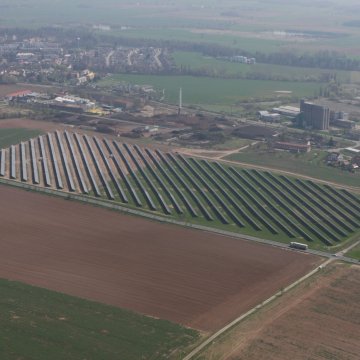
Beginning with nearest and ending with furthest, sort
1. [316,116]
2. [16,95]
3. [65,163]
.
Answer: [65,163] < [316,116] < [16,95]

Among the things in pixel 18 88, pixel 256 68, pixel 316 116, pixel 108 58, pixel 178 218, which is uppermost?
pixel 108 58

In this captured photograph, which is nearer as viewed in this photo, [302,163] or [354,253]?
[354,253]

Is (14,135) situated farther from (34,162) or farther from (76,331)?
(76,331)

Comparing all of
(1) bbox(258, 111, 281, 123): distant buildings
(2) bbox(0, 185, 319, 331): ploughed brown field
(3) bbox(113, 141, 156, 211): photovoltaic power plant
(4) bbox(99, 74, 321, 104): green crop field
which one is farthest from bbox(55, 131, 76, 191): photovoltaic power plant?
(4) bbox(99, 74, 321, 104): green crop field

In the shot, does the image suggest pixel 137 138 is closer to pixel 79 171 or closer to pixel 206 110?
pixel 79 171

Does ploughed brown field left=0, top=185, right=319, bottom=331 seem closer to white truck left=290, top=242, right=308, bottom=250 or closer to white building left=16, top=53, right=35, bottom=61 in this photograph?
white truck left=290, top=242, right=308, bottom=250

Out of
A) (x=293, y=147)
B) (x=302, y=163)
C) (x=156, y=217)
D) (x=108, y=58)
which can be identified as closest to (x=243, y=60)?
(x=108, y=58)
